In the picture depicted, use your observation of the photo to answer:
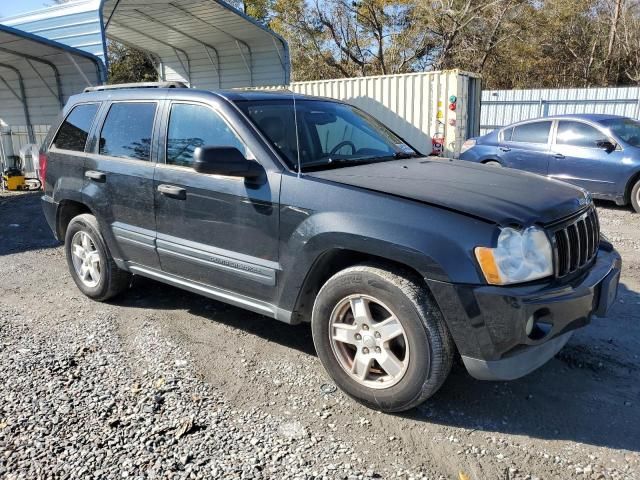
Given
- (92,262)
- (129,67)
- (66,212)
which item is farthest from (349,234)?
(129,67)

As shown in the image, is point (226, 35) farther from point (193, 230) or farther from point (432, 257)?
point (432, 257)

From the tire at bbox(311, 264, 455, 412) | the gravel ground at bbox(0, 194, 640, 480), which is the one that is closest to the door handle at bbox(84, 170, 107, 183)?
the gravel ground at bbox(0, 194, 640, 480)

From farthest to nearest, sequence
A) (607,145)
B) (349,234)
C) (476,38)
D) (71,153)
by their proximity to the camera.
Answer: (476,38) → (607,145) → (71,153) → (349,234)

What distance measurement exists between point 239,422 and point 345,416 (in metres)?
0.61

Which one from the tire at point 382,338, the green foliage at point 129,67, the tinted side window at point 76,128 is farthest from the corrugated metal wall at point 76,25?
the green foliage at point 129,67

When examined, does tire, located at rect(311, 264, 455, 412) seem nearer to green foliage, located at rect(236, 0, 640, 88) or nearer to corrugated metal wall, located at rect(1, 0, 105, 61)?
corrugated metal wall, located at rect(1, 0, 105, 61)

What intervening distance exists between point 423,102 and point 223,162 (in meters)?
9.65

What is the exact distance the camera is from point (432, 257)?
8.84 ft

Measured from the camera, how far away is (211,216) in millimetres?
3666

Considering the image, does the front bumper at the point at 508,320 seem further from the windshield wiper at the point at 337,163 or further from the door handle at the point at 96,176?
the door handle at the point at 96,176

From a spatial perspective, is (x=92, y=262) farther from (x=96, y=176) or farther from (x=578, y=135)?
(x=578, y=135)

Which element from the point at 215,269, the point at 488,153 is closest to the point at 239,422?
the point at 215,269

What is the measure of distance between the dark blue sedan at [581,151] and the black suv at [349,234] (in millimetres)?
5661

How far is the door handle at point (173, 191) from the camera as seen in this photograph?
150 inches
